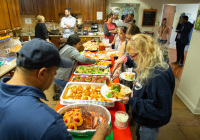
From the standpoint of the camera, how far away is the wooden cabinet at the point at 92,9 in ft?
19.9

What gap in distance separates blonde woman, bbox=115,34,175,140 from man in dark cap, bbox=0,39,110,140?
72 cm

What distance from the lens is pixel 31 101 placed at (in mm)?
674

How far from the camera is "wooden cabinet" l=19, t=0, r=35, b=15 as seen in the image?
6.07m

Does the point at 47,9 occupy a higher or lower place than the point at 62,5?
lower

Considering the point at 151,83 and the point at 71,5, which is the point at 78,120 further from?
the point at 71,5

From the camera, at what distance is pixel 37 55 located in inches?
28.4

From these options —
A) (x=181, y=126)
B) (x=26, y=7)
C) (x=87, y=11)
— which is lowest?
(x=181, y=126)

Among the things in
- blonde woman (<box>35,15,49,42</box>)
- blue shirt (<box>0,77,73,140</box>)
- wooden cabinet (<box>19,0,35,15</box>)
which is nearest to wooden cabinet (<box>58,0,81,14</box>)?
wooden cabinet (<box>19,0,35,15</box>)

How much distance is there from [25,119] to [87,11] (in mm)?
6293

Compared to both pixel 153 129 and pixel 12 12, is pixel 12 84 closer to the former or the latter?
pixel 153 129

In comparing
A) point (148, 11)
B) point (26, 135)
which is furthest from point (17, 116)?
point (148, 11)

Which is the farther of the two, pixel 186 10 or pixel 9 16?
pixel 186 10

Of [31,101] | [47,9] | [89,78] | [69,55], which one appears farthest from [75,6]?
[31,101]

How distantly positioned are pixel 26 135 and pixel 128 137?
0.85 m
